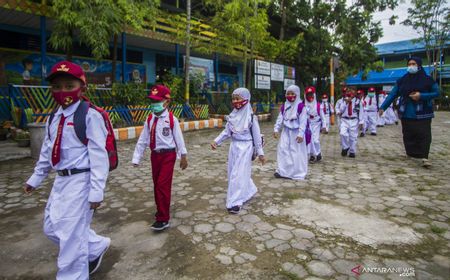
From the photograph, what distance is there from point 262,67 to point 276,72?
1.33 metres

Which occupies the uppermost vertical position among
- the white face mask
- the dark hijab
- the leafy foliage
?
the leafy foliage

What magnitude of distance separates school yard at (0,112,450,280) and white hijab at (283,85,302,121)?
3.81 feet

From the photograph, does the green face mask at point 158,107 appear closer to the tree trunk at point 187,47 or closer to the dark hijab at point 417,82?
the dark hijab at point 417,82

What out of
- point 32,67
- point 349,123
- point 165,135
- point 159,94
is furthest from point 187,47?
point 165,135

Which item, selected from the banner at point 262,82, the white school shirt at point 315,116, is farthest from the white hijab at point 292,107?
the banner at point 262,82

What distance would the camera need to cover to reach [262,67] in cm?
1470

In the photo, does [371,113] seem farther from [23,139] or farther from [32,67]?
[32,67]

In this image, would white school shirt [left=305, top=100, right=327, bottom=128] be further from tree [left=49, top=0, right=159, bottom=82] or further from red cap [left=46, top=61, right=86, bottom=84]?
tree [left=49, top=0, right=159, bottom=82]

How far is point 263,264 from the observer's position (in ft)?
9.06

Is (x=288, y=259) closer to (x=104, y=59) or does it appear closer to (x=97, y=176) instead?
(x=97, y=176)

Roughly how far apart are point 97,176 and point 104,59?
13604 millimetres

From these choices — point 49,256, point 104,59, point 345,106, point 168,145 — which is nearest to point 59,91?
point 168,145

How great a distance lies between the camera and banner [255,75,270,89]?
1448 cm

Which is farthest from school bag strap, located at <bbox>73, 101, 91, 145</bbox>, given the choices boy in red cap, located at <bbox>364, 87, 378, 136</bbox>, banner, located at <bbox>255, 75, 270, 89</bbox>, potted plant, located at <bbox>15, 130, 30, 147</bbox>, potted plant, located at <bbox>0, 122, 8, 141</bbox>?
banner, located at <bbox>255, 75, 270, 89</bbox>
